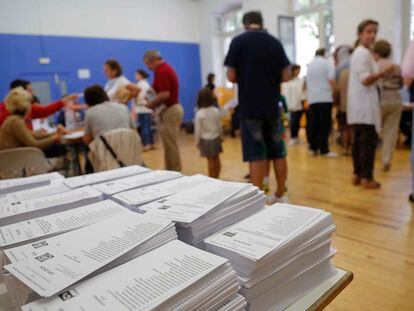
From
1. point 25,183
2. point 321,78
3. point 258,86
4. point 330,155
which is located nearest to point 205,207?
point 25,183

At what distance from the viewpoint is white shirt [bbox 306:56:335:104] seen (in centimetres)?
428

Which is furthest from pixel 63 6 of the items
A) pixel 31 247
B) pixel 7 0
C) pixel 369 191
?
pixel 31 247

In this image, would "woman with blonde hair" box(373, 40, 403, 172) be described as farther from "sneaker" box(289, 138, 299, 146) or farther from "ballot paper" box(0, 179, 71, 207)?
"ballot paper" box(0, 179, 71, 207)

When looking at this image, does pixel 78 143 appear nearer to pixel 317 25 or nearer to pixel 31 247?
pixel 31 247

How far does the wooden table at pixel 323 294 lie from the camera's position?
683 millimetres

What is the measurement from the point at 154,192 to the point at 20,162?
1.91 meters

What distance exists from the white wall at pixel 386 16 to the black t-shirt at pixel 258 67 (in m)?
4.03

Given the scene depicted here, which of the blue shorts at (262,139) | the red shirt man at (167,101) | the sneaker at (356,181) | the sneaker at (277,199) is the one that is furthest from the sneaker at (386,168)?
the red shirt man at (167,101)

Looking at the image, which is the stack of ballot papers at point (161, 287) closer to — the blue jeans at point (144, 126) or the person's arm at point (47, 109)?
the person's arm at point (47, 109)

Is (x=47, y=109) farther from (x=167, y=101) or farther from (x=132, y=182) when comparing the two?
(x=132, y=182)

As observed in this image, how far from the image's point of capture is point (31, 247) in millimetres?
677

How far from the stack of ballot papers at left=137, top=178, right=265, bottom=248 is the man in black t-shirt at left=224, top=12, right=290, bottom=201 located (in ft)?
5.24

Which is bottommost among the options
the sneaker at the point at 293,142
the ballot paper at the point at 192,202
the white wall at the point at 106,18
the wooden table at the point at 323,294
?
the sneaker at the point at 293,142

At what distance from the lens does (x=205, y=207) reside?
0.78 m
